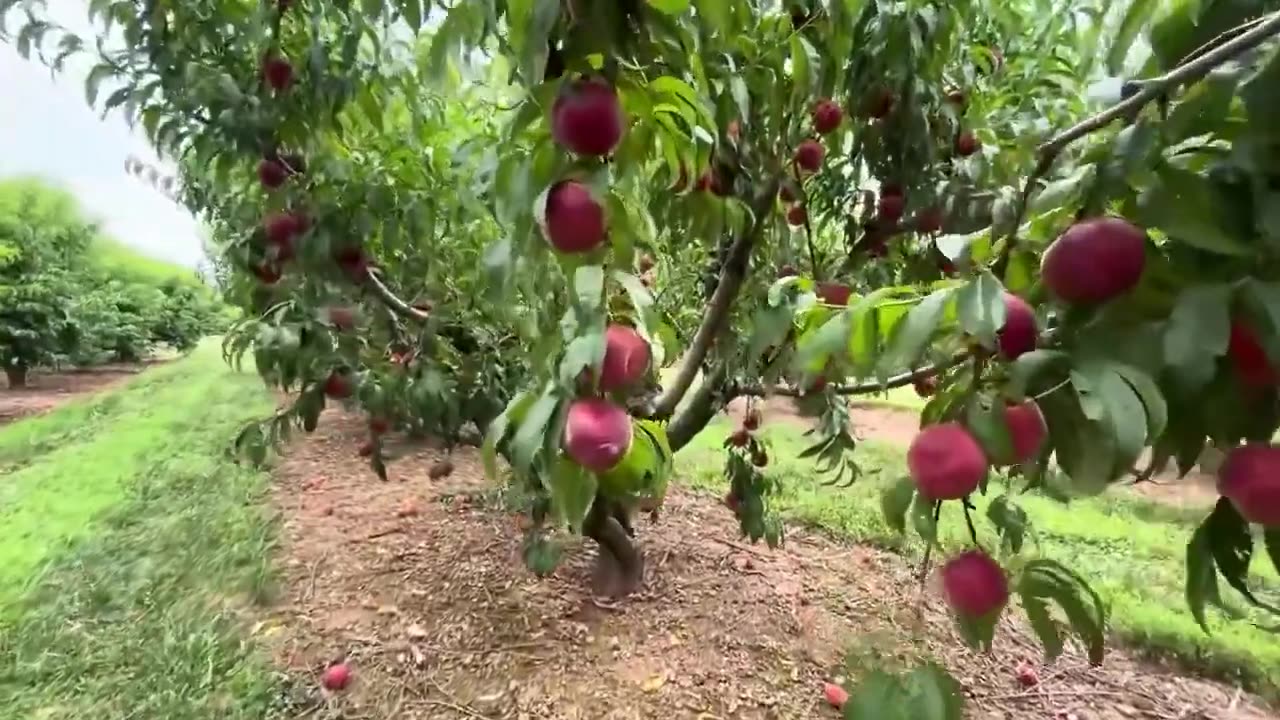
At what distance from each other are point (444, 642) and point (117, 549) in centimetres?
123

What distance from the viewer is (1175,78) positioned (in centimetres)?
40

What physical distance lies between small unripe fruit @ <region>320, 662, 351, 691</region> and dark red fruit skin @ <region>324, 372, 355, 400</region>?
0.54 m

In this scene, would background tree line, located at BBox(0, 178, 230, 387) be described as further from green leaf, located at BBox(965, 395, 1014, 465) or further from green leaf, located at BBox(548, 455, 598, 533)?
green leaf, located at BBox(965, 395, 1014, 465)

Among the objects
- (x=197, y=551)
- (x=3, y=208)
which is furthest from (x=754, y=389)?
(x=3, y=208)

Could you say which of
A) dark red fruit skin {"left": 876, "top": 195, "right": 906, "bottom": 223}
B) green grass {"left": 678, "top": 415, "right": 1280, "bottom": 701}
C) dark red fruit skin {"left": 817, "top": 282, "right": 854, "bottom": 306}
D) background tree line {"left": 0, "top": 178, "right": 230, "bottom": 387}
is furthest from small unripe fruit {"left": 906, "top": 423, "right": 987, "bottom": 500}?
background tree line {"left": 0, "top": 178, "right": 230, "bottom": 387}

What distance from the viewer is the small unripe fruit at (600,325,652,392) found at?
508 millimetres

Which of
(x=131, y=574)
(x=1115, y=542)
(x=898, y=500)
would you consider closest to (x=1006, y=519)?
(x=898, y=500)

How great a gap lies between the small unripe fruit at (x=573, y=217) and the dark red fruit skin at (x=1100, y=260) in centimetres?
25

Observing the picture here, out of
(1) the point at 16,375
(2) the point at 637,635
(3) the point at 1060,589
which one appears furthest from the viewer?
(1) the point at 16,375

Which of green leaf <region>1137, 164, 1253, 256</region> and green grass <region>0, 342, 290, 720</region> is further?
green grass <region>0, 342, 290, 720</region>

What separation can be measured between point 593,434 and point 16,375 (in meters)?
6.33

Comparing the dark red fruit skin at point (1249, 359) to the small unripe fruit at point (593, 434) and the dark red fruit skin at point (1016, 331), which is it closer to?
the dark red fruit skin at point (1016, 331)

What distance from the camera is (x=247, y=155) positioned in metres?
1.35

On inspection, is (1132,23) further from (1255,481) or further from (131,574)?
(131,574)
